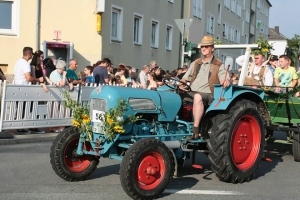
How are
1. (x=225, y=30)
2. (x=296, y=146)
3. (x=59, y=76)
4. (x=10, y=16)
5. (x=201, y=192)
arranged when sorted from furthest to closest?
(x=225, y=30) → (x=10, y=16) → (x=59, y=76) → (x=296, y=146) → (x=201, y=192)

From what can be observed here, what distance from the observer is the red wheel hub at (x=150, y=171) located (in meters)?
5.73

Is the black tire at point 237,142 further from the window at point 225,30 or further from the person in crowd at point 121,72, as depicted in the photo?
the window at point 225,30

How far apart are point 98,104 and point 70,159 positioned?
94cm

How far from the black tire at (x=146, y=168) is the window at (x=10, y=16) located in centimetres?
1414

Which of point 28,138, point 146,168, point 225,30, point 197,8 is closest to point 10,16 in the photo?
point 28,138

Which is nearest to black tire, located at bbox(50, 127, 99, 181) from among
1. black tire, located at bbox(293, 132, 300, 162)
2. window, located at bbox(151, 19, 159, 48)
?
black tire, located at bbox(293, 132, 300, 162)

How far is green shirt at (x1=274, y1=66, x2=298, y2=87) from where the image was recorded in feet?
32.6

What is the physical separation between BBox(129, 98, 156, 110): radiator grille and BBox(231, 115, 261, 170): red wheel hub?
1.35 meters

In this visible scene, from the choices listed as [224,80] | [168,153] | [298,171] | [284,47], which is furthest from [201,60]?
[284,47]

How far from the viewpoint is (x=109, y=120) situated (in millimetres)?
5789

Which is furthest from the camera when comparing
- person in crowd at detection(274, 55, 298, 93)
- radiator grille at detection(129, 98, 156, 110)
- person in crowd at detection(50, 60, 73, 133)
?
person in crowd at detection(50, 60, 73, 133)

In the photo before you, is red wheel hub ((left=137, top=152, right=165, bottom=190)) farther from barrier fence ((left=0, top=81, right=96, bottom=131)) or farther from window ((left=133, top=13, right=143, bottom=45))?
window ((left=133, top=13, right=143, bottom=45))

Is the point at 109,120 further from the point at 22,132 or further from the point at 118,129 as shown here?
the point at 22,132

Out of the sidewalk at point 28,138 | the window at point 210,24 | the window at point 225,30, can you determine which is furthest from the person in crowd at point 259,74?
the window at point 225,30
